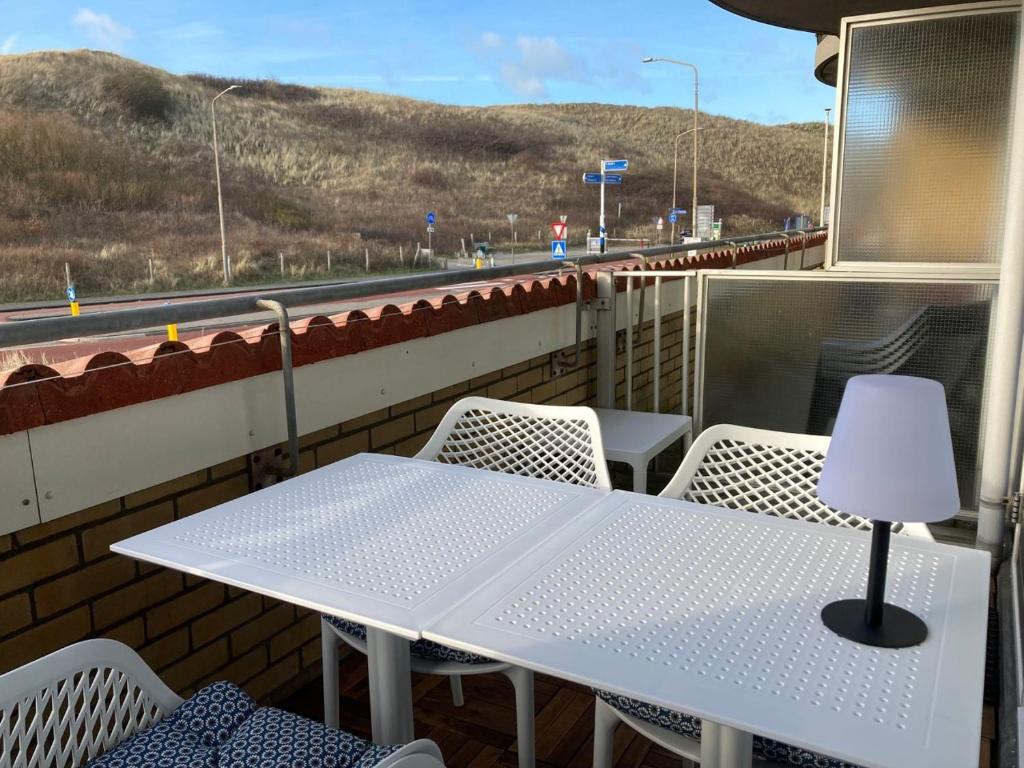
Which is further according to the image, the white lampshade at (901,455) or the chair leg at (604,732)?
the chair leg at (604,732)

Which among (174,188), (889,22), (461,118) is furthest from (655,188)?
(889,22)

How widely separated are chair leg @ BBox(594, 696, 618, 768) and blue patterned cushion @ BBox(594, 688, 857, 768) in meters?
0.07

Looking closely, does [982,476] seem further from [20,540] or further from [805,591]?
[20,540]

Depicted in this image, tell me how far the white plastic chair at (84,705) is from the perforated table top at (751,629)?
0.85 feet

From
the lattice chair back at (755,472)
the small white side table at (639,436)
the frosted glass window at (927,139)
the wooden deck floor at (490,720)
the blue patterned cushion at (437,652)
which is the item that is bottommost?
the wooden deck floor at (490,720)

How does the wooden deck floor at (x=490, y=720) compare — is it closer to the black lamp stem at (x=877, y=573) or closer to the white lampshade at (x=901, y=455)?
the black lamp stem at (x=877, y=573)

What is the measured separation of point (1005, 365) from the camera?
2.49 meters

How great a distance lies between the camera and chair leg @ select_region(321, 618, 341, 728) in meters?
1.75

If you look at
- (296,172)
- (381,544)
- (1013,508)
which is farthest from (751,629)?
(296,172)

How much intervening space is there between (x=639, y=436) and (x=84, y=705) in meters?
2.24

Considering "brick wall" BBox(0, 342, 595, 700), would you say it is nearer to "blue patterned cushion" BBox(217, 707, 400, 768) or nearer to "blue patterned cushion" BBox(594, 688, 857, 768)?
"blue patterned cushion" BBox(217, 707, 400, 768)

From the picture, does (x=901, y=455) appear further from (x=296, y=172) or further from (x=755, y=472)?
(x=296, y=172)

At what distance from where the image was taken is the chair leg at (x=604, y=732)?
1.45m

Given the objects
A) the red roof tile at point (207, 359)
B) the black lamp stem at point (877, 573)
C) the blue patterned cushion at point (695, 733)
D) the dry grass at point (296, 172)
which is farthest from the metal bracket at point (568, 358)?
the dry grass at point (296, 172)
